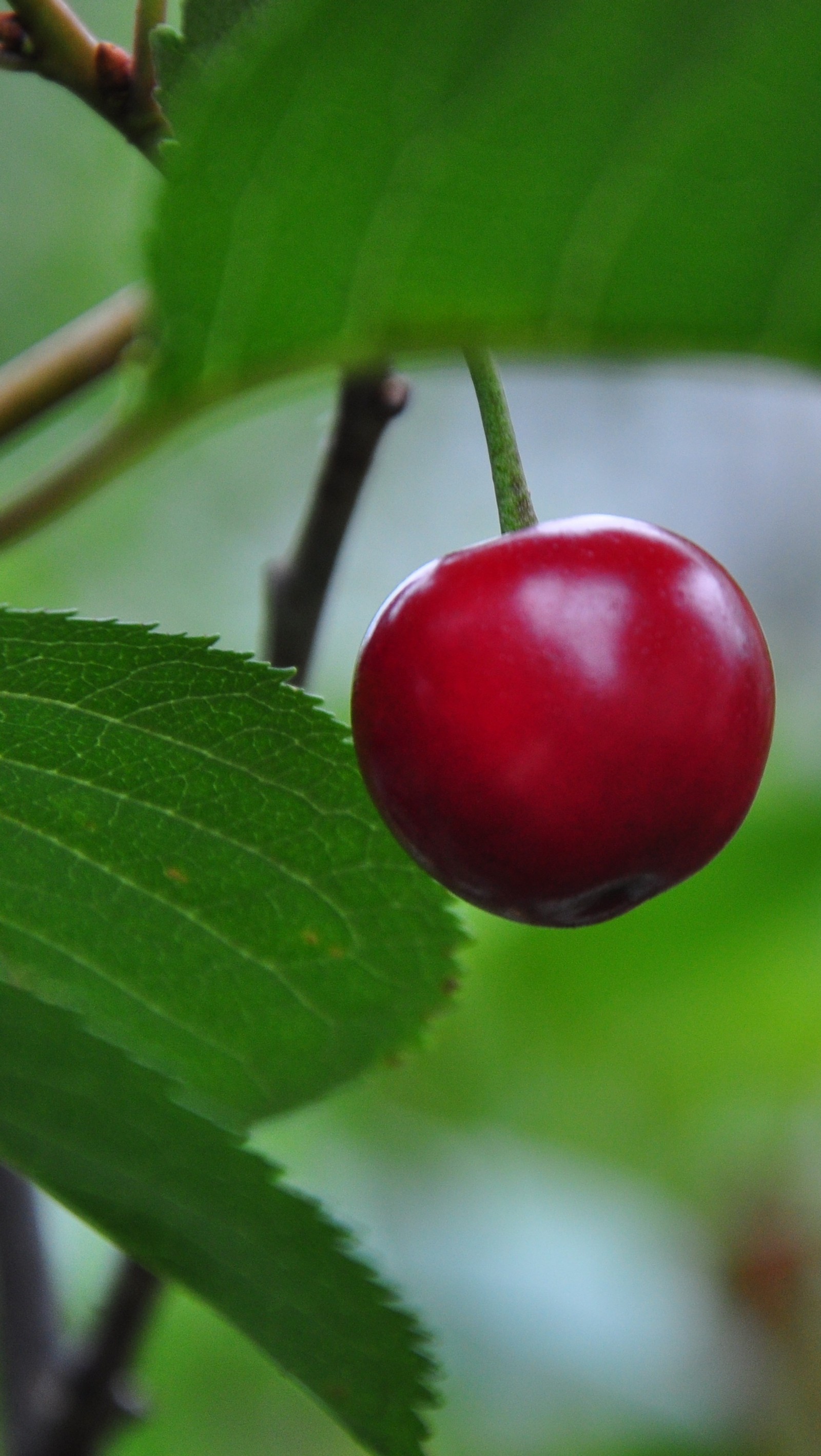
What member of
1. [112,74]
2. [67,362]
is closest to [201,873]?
[67,362]

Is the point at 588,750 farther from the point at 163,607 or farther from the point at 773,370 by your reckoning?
the point at 163,607

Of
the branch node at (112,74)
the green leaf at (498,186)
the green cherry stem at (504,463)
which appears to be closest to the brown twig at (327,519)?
the green cherry stem at (504,463)

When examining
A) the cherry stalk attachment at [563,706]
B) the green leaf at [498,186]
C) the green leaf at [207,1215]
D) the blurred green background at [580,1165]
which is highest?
the blurred green background at [580,1165]

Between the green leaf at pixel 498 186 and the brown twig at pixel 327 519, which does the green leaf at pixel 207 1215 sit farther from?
the green leaf at pixel 498 186

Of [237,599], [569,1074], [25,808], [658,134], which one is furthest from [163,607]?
[658,134]

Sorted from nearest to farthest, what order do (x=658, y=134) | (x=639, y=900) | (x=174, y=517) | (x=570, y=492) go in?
(x=658, y=134)
(x=639, y=900)
(x=174, y=517)
(x=570, y=492)

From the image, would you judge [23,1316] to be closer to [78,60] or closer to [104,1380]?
[104,1380]
